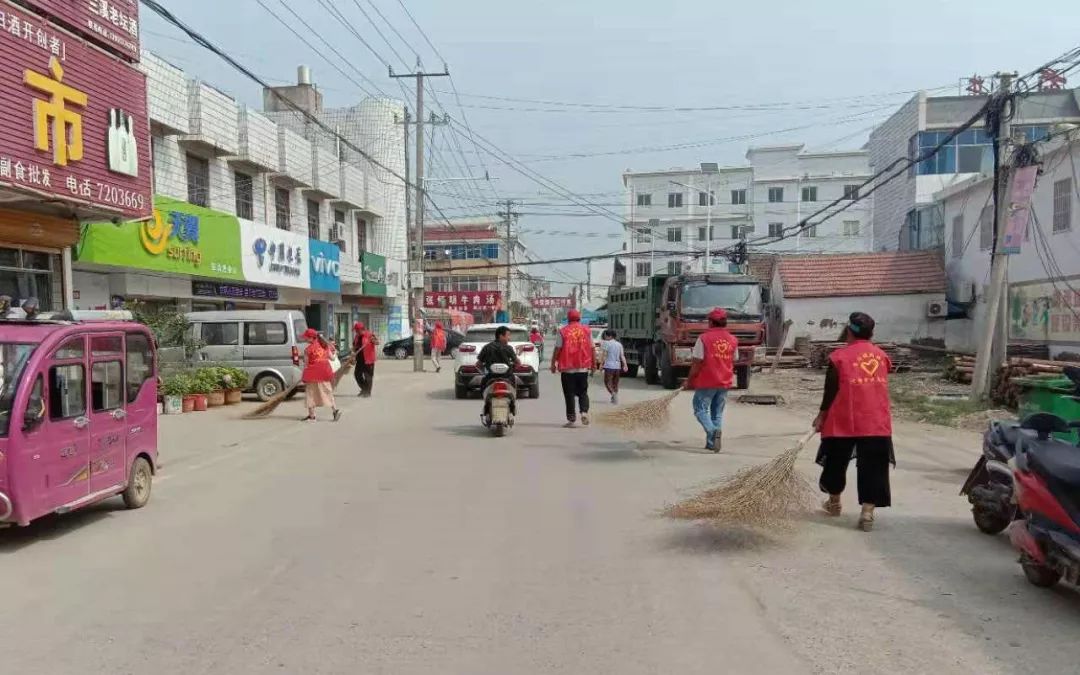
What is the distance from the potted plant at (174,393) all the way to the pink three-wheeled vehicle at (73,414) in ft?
26.5

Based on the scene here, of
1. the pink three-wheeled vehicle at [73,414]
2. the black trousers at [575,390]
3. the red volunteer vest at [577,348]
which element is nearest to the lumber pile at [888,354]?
the black trousers at [575,390]

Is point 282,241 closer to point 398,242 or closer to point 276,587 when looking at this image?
point 398,242

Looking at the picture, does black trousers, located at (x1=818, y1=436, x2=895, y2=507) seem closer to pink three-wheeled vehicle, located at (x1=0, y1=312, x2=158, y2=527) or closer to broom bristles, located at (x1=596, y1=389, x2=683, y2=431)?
broom bristles, located at (x1=596, y1=389, x2=683, y2=431)

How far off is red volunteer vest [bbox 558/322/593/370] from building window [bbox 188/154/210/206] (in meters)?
14.1

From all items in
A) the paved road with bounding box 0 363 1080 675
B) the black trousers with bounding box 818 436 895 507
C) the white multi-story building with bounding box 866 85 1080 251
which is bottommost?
the paved road with bounding box 0 363 1080 675

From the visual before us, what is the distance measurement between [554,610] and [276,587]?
5.62ft

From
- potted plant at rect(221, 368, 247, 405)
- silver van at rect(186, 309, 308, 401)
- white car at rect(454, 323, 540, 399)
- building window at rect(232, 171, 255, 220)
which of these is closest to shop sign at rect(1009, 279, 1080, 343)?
white car at rect(454, 323, 540, 399)

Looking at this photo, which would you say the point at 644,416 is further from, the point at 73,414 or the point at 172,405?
the point at 172,405

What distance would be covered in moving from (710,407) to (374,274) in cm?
2790

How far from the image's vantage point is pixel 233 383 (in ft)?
53.9

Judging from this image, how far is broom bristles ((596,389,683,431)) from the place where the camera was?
10.8 meters

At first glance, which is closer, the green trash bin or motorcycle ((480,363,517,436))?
the green trash bin

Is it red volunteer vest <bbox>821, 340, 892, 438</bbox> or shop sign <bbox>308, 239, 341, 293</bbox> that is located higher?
shop sign <bbox>308, 239, 341, 293</bbox>

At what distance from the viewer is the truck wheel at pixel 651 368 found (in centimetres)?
2152
